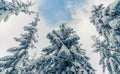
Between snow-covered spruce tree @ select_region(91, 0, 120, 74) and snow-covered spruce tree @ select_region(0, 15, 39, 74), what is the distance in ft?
23.5

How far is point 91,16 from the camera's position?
26984 mm

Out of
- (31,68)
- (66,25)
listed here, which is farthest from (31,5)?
(31,68)

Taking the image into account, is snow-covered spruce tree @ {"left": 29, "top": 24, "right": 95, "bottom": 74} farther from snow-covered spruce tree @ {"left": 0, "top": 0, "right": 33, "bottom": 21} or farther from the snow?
snow-covered spruce tree @ {"left": 0, "top": 0, "right": 33, "bottom": 21}

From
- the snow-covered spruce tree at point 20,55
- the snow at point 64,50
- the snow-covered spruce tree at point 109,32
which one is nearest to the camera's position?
the snow at point 64,50

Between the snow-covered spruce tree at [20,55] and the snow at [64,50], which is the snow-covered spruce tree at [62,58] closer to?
the snow at [64,50]

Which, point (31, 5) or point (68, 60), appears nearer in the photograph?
point (68, 60)

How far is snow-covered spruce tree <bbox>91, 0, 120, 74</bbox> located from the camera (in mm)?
19716

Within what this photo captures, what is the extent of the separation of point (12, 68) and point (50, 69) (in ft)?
34.7

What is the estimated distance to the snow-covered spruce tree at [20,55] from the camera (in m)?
27.0

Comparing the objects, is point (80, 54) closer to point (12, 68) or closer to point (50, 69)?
point (50, 69)

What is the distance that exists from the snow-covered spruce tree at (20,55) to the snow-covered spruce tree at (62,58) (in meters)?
8.83

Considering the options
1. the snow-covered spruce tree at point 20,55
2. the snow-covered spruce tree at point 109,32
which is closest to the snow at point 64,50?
the snow-covered spruce tree at point 109,32

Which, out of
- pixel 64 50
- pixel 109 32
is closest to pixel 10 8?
pixel 64 50

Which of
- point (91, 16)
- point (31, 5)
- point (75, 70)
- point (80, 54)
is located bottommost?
point (75, 70)
